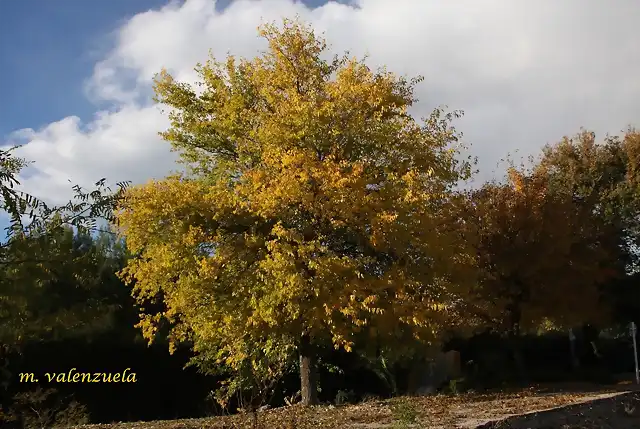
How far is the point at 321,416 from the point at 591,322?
15.9 meters

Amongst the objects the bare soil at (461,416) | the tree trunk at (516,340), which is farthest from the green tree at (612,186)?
the bare soil at (461,416)

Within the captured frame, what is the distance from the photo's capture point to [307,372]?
1414 cm

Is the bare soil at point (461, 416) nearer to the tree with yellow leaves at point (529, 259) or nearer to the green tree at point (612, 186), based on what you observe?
the tree with yellow leaves at point (529, 259)

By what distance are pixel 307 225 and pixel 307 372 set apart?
12.6 feet

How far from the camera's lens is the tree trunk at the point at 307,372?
45.7ft

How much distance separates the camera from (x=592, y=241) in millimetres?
21172

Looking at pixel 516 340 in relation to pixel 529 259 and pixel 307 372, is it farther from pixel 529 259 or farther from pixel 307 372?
pixel 307 372

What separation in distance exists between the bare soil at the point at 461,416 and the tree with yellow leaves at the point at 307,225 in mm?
1355

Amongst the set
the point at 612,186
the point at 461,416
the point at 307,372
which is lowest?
the point at 461,416

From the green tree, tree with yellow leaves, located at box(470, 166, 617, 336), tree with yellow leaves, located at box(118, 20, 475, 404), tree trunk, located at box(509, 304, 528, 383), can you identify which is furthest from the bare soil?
the green tree

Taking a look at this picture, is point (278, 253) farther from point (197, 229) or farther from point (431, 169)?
point (431, 169)

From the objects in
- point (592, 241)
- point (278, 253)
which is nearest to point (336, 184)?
point (278, 253)

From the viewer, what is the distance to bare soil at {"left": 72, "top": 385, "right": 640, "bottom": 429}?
902 centimetres

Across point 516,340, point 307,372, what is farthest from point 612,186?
point 307,372
